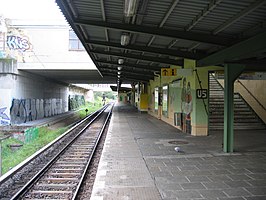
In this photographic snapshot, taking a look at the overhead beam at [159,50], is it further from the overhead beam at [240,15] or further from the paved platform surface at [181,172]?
the paved platform surface at [181,172]

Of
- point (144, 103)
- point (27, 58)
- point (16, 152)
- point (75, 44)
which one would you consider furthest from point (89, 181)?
point (144, 103)

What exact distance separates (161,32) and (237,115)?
863 cm

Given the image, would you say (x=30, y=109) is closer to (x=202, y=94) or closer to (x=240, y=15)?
(x=202, y=94)

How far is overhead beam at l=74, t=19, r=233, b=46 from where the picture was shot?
878 cm

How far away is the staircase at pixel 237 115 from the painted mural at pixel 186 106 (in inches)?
62.2

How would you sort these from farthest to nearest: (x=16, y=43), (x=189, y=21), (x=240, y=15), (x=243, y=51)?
(x=16, y=43) → (x=189, y=21) → (x=243, y=51) → (x=240, y=15)

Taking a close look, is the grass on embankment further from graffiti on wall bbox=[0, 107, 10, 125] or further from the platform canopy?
the platform canopy

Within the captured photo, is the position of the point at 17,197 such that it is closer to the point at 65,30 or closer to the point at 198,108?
the point at 198,108

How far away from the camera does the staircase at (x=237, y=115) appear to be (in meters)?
14.9

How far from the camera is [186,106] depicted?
13.6 meters

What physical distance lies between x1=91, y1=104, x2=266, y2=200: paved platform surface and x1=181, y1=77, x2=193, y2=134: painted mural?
8.40ft

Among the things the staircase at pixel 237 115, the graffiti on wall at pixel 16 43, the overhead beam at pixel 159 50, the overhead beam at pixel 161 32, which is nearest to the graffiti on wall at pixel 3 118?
the graffiti on wall at pixel 16 43

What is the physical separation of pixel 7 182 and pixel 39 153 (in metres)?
3.53

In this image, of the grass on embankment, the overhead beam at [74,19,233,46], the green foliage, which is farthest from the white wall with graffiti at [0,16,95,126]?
the overhead beam at [74,19,233,46]
